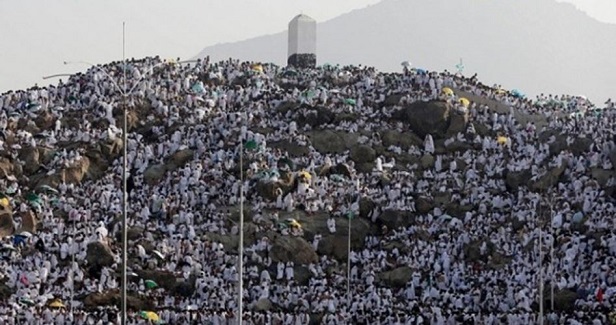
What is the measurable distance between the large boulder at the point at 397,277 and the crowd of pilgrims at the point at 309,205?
444mm

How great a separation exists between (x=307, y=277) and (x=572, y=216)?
14.6 m

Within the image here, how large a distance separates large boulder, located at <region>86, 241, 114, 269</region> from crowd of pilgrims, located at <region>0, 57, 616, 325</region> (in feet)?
1.51

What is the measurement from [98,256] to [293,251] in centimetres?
1127

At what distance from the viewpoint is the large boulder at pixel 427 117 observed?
88188 millimetres

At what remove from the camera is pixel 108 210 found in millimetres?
72562

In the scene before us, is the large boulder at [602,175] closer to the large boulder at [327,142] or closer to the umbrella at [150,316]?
the large boulder at [327,142]

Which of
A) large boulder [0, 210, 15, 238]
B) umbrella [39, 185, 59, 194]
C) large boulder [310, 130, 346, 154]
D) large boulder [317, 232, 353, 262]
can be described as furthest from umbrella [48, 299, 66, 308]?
large boulder [310, 130, 346, 154]

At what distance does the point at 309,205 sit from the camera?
75750 mm

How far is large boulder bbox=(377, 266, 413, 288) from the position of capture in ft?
218

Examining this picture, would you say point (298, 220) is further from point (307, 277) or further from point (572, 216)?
point (572, 216)

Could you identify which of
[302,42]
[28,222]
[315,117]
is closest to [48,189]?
[28,222]

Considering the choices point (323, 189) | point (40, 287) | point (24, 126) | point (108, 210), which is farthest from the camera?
point (24, 126)

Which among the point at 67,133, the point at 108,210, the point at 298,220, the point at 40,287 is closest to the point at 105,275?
the point at 40,287

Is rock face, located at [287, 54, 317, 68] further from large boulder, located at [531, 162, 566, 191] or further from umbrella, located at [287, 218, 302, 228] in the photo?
umbrella, located at [287, 218, 302, 228]
